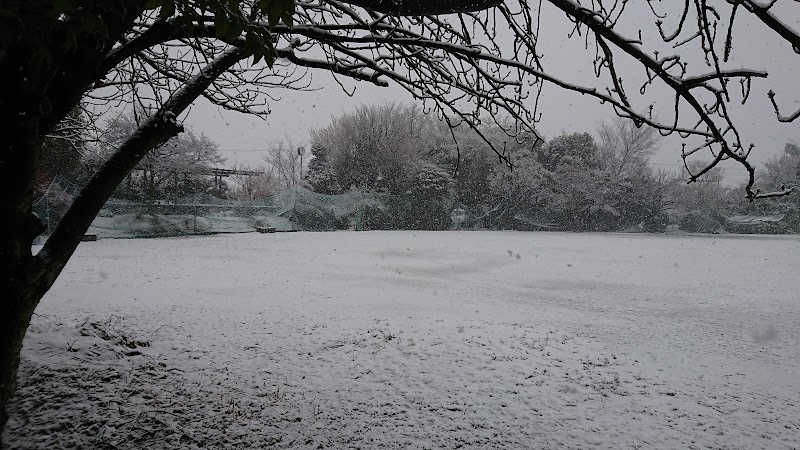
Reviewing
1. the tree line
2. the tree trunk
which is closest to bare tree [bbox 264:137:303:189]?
the tree line

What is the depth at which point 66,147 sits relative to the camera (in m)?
14.4

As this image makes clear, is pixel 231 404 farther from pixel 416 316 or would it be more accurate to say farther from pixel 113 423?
pixel 416 316

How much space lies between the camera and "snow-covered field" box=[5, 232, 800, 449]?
2.58m

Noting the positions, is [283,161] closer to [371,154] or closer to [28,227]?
[371,154]

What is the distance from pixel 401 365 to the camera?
364cm

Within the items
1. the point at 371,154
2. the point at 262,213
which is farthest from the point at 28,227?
the point at 371,154

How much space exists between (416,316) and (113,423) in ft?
10.7

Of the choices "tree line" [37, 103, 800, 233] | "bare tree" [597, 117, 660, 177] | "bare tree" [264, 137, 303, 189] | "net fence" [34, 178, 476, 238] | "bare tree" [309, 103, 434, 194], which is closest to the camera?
"net fence" [34, 178, 476, 238]

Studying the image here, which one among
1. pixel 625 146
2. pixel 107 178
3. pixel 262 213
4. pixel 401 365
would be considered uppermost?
pixel 625 146

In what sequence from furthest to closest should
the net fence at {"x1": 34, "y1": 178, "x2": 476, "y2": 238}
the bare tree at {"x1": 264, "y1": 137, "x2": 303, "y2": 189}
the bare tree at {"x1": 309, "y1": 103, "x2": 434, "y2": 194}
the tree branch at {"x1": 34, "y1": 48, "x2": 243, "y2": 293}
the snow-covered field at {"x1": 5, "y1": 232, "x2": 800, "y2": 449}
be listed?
the bare tree at {"x1": 264, "y1": 137, "x2": 303, "y2": 189} → the bare tree at {"x1": 309, "y1": 103, "x2": 434, "y2": 194} → the net fence at {"x1": 34, "y1": 178, "x2": 476, "y2": 238} → the snow-covered field at {"x1": 5, "y1": 232, "x2": 800, "y2": 449} → the tree branch at {"x1": 34, "y1": 48, "x2": 243, "y2": 293}

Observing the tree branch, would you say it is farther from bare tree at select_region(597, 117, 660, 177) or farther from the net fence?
bare tree at select_region(597, 117, 660, 177)

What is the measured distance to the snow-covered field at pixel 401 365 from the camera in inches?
102

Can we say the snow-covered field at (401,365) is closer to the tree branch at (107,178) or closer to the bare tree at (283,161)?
the tree branch at (107,178)

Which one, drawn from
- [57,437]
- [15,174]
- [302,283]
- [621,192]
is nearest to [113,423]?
[57,437]
